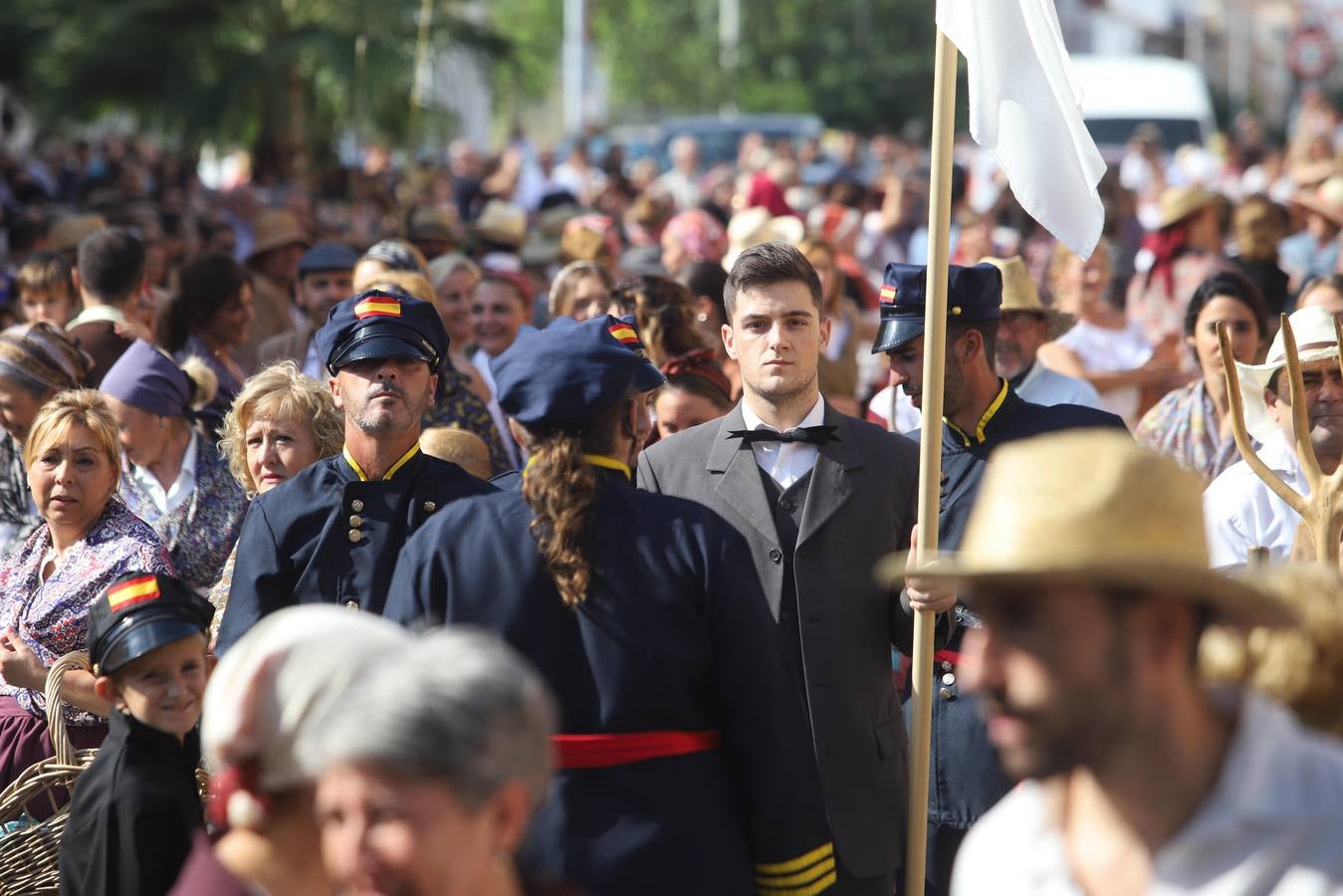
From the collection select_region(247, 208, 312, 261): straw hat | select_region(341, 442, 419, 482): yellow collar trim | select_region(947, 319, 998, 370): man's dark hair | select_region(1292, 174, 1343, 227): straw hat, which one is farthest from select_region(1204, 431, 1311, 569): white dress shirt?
select_region(1292, 174, 1343, 227): straw hat

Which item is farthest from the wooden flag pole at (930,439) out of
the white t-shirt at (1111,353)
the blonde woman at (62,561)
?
the white t-shirt at (1111,353)

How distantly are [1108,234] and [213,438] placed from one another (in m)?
8.20

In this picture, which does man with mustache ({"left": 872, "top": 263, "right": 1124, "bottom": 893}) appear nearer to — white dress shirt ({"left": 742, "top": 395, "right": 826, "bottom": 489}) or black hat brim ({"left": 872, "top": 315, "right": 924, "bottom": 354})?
black hat brim ({"left": 872, "top": 315, "right": 924, "bottom": 354})

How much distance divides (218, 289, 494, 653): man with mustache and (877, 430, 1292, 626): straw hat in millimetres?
2539

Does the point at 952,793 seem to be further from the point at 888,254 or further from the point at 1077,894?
the point at 888,254

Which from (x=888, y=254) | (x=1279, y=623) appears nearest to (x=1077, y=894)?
(x=1279, y=623)

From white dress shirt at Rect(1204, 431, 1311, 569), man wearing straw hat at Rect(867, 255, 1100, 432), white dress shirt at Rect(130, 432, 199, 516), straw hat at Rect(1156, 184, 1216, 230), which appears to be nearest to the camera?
white dress shirt at Rect(1204, 431, 1311, 569)

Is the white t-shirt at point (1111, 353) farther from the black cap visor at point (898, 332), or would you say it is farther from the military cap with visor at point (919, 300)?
the black cap visor at point (898, 332)

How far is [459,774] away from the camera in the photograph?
8.05 ft

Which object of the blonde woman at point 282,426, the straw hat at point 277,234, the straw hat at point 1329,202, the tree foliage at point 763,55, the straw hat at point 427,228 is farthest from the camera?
the tree foliage at point 763,55

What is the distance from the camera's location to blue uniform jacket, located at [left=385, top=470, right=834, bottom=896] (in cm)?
368

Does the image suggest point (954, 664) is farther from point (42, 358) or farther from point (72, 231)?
point (72, 231)

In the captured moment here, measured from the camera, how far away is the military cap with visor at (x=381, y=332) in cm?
493

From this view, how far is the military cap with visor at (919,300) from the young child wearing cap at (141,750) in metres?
2.19
